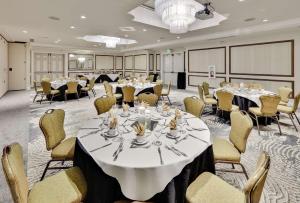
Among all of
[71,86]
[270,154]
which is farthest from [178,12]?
[71,86]

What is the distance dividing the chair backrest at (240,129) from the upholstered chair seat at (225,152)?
7cm

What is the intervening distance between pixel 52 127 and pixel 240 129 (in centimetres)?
232

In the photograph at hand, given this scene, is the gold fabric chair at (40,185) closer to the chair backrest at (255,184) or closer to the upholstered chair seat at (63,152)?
the upholstered chair seat at (63,152)

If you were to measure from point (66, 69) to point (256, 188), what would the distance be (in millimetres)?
16418

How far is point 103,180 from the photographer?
1.71 metres

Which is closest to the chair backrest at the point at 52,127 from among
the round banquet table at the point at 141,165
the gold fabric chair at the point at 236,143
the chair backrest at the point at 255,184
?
the round banquet table at the point at 141,165

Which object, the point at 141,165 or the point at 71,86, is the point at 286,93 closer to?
the point at 141,165

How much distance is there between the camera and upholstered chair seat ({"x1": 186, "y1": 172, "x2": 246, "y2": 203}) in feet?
5.30

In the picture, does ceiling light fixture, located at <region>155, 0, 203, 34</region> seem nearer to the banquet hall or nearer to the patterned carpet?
the banquet hall

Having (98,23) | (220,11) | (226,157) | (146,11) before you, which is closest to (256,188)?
(226,157)

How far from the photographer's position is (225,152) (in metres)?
2.42

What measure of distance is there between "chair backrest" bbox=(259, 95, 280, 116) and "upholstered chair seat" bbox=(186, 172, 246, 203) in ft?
10.8

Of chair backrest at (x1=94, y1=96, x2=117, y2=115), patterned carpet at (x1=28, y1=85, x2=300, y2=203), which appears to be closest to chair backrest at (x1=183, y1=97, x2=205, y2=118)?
patterned carpet at (x1=28, y1=85, x2=300, y2=203)

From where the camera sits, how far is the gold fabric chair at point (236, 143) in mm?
2328
